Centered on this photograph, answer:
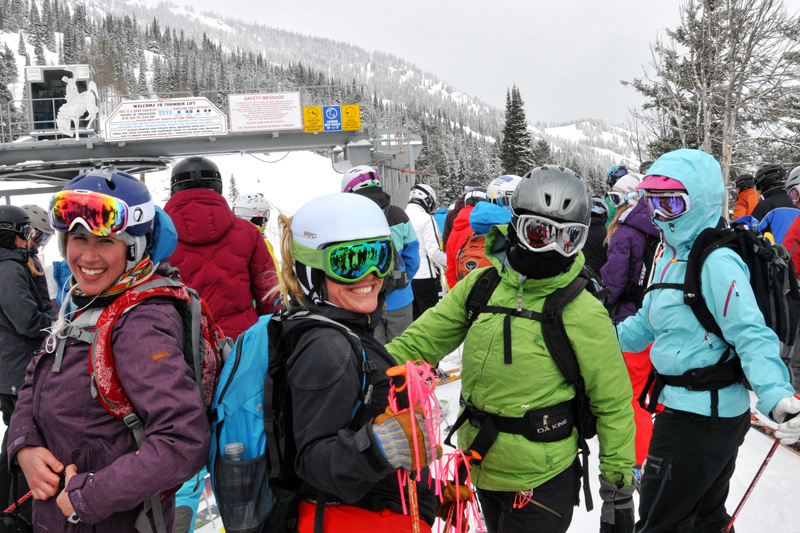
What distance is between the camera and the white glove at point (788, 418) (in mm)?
2125

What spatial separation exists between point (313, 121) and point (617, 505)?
19332 mm

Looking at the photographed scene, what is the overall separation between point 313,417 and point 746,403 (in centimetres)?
236

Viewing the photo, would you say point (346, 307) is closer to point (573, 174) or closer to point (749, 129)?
point (573, 174)

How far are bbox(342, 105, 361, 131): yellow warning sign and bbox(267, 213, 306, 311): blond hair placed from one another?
18.2 metres

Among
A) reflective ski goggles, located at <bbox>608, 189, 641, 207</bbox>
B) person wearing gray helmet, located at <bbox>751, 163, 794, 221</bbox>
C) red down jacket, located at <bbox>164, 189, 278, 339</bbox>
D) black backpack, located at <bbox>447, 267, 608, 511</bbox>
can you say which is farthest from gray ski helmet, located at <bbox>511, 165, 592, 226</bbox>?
person wearing gray helmet, located at <bbox>751, 163, 794, 221</bbox>

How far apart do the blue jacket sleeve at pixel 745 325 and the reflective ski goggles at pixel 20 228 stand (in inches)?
179

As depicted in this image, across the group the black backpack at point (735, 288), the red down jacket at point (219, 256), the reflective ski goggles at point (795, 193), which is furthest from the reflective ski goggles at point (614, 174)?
the red down jacket at point (219, 256)

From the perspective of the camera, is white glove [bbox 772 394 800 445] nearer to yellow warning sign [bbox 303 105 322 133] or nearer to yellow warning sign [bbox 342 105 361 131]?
yellow warning sign [bbox 342 105 361 131]

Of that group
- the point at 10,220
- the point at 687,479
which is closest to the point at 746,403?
the point at 687,479

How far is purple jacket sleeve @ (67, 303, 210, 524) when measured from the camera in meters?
1.45

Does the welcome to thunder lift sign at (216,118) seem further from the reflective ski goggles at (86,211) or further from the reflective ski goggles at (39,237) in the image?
the reflective ski goggles at (86,211)

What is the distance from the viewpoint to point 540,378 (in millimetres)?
2168

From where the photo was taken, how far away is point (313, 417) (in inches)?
55.7

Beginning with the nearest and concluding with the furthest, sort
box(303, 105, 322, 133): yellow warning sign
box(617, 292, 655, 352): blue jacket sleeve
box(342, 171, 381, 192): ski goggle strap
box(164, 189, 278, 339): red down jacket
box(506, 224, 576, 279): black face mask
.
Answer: box(506, 224, 576, 279): black face mask → box(617, 292, 655, 352): blue jacket sleeve → box(164, 189, 278, 339): red down jacket → box(342, 171, 381, 192): ski goggle strap → box(303, 105, 322, 133): yellow warning sign
